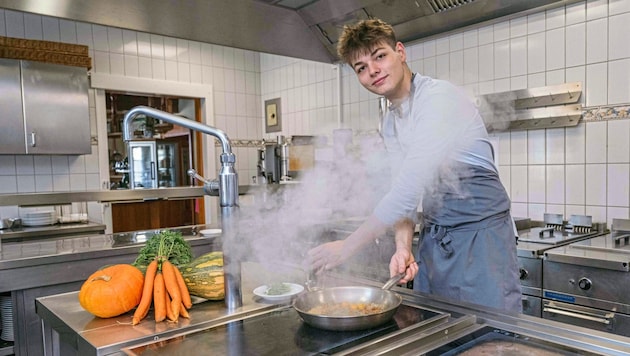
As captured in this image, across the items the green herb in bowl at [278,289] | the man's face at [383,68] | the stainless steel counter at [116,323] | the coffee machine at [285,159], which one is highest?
the man's face at [383,68]

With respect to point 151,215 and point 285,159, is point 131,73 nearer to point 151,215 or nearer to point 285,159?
point 285,159

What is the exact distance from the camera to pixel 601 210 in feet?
8.74

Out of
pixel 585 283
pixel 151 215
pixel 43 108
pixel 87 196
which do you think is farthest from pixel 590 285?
pixel 151 215

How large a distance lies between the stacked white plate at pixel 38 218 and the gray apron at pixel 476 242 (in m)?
3.51

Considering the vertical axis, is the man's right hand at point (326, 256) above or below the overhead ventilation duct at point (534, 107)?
below

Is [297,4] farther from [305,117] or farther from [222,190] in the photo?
[305,117]

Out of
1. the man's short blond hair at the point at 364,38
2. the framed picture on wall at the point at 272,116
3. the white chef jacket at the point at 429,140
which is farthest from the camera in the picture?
the framed picture on wall at the point at 272,116

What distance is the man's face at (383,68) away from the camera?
144 centimetres

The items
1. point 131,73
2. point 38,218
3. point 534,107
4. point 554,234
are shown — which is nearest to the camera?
point 554,234

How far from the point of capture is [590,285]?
1981 millimetres

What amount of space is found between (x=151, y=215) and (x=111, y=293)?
5256 mm

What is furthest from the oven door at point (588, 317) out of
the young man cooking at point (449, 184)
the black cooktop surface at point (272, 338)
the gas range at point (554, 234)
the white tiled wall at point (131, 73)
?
the white tiled wall at point (131, 73)

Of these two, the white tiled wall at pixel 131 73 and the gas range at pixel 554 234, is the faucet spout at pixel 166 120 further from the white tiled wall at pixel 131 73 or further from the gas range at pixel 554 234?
the white tiled wall at pixel 131 73

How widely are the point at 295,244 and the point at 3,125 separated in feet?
10.8
